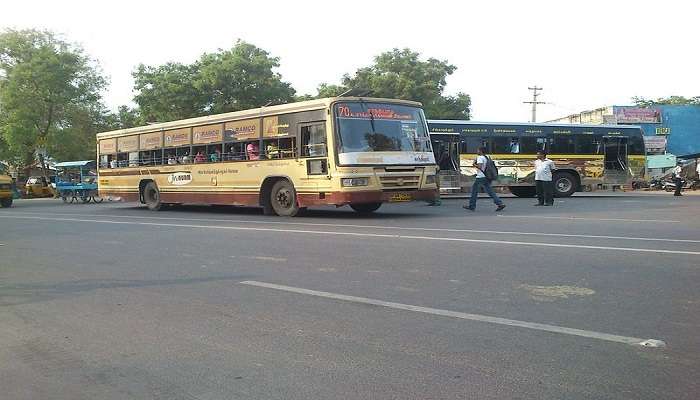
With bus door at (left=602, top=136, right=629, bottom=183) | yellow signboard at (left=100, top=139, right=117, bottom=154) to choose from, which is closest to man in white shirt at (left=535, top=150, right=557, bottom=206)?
bus door at (left=602, top=136, right=629, bottom=183)

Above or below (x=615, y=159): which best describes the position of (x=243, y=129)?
above

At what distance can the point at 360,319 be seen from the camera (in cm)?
508

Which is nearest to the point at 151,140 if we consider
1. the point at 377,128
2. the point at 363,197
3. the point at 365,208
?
the point at 365,208

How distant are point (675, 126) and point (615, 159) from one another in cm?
3052

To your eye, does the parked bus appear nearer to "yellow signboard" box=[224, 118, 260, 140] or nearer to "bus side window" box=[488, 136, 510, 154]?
"bus side window" box=[488, 136, 510, 154]

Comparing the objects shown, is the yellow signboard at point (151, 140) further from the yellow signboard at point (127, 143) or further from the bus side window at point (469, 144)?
the bus side window at point (469, 144)

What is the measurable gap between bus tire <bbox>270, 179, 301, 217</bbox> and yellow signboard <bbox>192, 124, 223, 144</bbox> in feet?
9.16

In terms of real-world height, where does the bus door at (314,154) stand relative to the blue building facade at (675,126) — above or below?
below

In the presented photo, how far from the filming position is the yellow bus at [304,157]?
13.5 m

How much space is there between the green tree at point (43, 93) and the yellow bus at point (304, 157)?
20.3 meters

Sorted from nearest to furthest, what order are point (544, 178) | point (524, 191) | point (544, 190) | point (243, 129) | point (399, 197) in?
1. point (399, 197)
2. point (243, 129)
3. point (544, 178)
4. point (544, 190)
5. point (524, 191)

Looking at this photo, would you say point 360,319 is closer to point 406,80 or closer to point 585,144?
point 585,144

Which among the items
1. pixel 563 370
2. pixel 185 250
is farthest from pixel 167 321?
pixel 185 250

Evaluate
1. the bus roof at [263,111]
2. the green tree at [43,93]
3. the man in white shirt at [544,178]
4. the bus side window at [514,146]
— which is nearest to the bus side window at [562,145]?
the bus side window at [514,146]
